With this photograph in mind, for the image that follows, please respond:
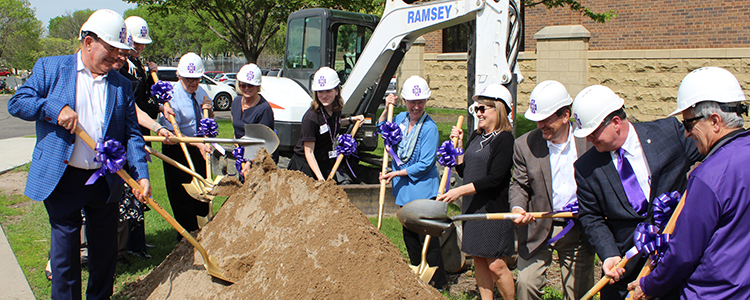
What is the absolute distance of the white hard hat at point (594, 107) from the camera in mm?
2750

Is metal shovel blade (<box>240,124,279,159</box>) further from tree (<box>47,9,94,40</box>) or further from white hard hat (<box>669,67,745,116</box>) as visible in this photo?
tree (<box>47,9,94,40</box>)

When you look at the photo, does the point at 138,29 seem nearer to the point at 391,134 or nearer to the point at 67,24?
the point at 391,134

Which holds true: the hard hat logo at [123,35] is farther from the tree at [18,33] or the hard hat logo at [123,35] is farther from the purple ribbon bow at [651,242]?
the tree at [18,33]

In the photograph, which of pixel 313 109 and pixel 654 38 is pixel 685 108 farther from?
pixel 654 38

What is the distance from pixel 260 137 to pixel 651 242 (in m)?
3.38

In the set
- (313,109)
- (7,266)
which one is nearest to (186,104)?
(313,109)

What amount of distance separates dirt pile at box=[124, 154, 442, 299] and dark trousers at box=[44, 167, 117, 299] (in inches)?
22.9

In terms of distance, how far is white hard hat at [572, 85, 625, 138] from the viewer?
9.02 feet

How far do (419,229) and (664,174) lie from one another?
5.56 ft

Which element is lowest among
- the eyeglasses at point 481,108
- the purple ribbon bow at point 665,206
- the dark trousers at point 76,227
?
the dark trousers at point 76,227

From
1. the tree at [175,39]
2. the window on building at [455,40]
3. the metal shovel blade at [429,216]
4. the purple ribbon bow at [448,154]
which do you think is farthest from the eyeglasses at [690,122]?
the tree at [175,39]

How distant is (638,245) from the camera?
2.48 meters

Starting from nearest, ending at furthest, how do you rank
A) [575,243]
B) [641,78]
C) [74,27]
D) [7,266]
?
[575,243], [7,266], [641,78], [74,27]

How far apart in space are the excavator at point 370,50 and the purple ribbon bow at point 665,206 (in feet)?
10.6
